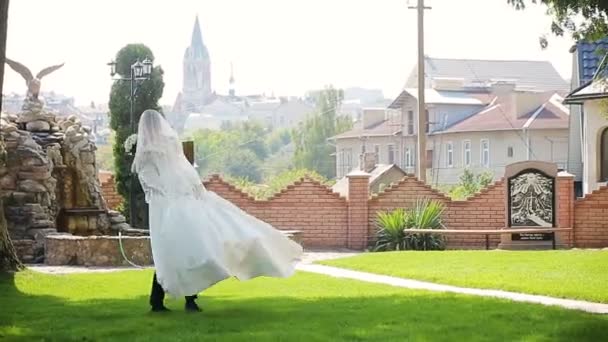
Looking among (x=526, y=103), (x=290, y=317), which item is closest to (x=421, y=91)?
(x=290, y=317)

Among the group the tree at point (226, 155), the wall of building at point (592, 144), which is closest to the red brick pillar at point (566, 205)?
the wall of building at point (592, 144)

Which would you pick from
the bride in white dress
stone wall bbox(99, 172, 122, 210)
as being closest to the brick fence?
stone wall bbox(99, 172, 122, 210)

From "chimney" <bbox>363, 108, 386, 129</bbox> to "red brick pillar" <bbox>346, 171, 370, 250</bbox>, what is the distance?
54292 millimetres

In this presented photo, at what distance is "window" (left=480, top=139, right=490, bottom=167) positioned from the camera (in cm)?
6533

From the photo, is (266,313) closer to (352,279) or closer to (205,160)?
(352,279)

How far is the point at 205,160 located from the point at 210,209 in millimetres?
105617

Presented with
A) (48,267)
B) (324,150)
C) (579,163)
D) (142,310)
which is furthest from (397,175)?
(324,150)

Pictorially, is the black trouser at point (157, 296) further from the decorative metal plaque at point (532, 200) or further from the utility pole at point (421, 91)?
the utility pole at point (421, 91)

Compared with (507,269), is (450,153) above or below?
above

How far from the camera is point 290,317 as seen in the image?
11.6 meters

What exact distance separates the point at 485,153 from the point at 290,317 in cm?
5521

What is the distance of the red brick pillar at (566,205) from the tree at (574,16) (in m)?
12.5

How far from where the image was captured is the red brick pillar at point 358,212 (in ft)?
93.0

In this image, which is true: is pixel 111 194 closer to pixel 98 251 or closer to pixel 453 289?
pixel 98 251
